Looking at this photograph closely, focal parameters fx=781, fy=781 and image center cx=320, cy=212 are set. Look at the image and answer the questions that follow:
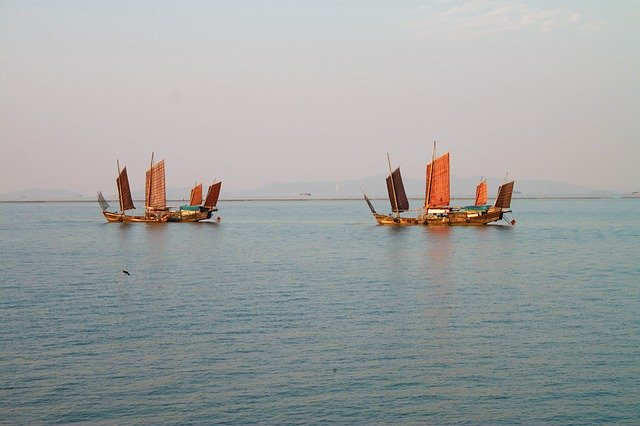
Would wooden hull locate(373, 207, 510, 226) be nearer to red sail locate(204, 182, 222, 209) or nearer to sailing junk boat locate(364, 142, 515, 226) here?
sailing junk boat locate(364, 142, 515, 226)

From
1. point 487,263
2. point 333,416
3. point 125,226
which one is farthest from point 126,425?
point 125,226

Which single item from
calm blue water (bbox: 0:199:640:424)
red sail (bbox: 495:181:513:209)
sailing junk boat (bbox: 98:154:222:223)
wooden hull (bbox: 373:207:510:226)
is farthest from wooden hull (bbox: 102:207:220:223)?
calm blue water (bbox: 0:199:640:424)

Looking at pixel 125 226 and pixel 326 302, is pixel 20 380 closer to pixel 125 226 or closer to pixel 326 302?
pixel 326 302

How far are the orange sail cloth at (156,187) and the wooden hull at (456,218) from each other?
35225 mm

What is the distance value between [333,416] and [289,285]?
25114mm

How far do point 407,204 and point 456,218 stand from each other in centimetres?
732

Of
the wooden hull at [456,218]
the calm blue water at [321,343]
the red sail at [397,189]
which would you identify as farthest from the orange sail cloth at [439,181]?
the calm blue water at [321,343]

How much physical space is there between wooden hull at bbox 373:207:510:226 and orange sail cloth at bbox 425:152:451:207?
2.44 metres

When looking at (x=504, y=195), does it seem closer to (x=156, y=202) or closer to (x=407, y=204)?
(x=407, y=204)

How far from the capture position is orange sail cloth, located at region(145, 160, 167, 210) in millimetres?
116312

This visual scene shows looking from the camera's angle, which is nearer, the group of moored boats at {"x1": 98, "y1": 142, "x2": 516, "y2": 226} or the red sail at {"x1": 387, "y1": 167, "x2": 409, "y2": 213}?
the group of moored boats at {"x1": 98, "y1": 142, "x2": 516, "y2": 226}

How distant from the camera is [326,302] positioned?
3947cm

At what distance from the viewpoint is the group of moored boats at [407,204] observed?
333 feet

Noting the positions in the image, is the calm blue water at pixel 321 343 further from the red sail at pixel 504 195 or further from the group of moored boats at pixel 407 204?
the red sail at pixel 504 195
